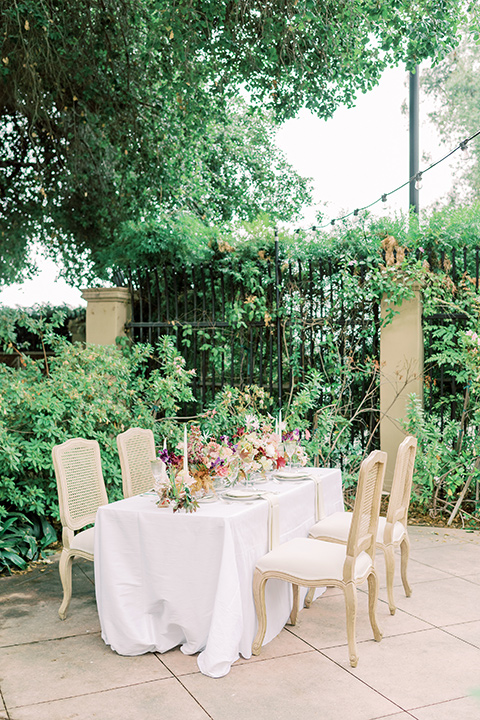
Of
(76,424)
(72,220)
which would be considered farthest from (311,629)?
(72,220)

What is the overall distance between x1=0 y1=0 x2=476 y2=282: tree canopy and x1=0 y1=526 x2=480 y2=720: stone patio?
502cm

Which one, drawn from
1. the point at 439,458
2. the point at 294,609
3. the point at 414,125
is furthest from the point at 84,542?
the point at 414,125

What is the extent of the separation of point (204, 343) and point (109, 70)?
3.36 meters

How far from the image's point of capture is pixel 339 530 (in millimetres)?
4281

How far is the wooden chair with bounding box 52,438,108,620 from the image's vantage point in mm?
4047

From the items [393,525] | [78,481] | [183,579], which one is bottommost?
[183,579]

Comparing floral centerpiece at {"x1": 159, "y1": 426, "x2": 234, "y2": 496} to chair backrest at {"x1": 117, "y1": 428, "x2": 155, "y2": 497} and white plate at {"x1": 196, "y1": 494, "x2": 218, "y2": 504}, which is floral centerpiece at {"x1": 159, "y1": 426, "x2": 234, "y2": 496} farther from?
chair backrest at {"x1": 117, "y1": 428, "x2": 155, "y2": 497}

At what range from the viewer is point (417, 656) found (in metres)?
3.42

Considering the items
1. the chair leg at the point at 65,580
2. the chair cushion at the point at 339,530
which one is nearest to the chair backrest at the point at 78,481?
the chair leg at the point at 65,580

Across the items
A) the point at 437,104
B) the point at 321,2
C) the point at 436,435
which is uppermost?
the point at 437,104

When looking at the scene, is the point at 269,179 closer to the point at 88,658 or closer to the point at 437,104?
the point at 437,104

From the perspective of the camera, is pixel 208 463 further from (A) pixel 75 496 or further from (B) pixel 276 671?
(B) pixel 276 671

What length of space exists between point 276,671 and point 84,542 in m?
1.42

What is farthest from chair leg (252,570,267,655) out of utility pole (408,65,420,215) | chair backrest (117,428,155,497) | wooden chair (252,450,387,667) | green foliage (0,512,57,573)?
utility pole (408,65,420,215)
